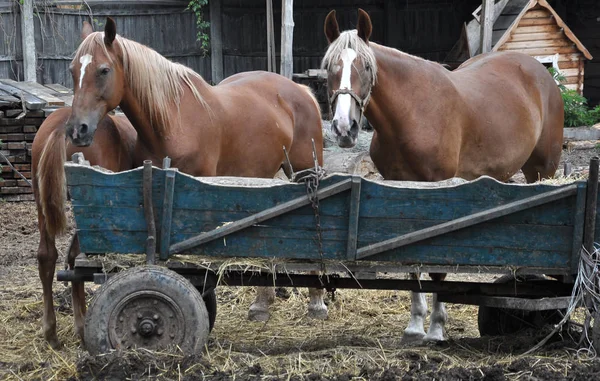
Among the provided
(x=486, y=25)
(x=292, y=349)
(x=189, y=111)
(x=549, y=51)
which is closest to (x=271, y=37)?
(x=486, y=25)

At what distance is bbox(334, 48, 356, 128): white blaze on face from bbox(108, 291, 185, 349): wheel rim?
55.0 inches

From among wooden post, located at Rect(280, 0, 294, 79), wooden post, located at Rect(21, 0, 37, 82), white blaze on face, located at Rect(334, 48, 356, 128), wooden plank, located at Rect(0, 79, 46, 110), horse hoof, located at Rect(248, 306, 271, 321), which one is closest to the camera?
white blaze on face, located at Rect(334, 48, 356, 128)

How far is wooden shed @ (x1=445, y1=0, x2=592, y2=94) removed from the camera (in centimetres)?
1231

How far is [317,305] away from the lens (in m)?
5.83

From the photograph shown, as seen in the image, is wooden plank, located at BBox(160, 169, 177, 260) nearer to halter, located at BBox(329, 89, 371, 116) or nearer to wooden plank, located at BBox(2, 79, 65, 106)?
halter, located at BBox(329, 89, 371, 116)

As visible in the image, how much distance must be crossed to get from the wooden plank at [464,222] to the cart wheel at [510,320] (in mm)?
984

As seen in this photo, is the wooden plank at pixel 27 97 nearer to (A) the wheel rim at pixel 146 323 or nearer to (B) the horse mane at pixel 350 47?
(B) the horse mane at pixel 350 47

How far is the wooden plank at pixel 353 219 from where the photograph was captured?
12.8ft

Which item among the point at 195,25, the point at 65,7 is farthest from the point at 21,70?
the point at 195,25

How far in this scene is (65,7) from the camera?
14.4 meters

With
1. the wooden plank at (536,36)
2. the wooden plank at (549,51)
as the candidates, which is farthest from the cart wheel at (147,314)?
the wooden plank at (549,51)

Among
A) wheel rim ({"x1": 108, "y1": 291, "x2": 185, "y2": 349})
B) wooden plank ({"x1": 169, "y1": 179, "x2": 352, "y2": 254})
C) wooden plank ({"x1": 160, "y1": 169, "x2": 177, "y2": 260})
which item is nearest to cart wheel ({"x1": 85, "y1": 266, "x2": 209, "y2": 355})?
wheel rim ({"x1": 108, "y1": 291, "x2": 185, "y2": 349})

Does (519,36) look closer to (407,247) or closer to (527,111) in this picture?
(527,111)

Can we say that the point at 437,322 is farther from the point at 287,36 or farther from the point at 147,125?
the point at 287,36
